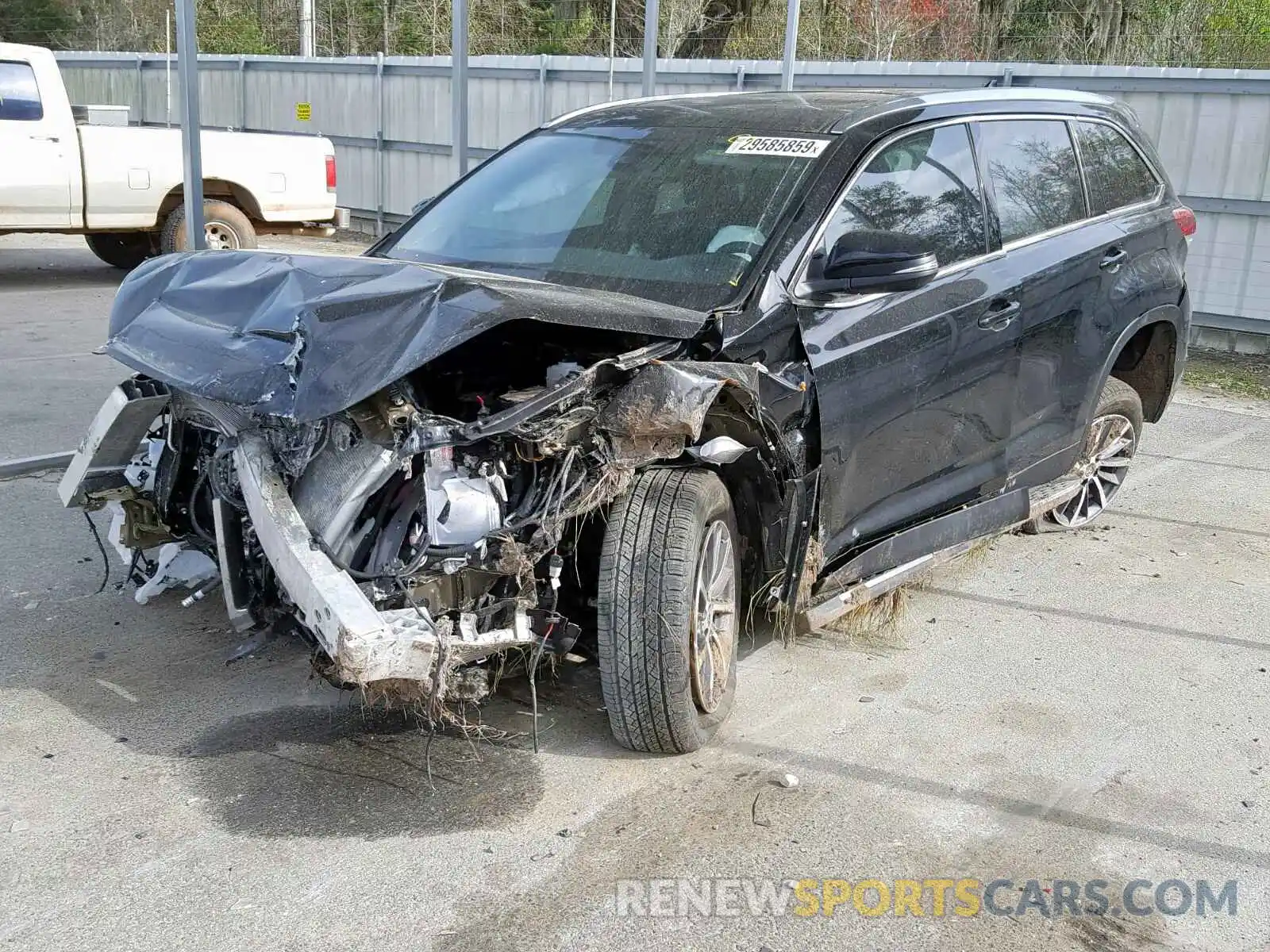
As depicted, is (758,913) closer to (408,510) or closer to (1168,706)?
(408,510)

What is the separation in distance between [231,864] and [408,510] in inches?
39.8

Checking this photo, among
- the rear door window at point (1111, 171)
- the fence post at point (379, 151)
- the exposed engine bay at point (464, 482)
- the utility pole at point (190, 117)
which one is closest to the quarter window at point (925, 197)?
the exposed engine bay at point (464, 482)

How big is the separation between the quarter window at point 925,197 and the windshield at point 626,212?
21 centimetres

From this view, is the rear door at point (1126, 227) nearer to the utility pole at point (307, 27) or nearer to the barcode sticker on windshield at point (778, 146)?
the barcode sticker on windshield at point (778, 146)

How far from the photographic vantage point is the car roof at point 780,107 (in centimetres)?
471

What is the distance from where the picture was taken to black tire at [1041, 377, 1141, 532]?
20.0 ft

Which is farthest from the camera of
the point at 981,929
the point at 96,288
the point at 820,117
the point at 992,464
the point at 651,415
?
the point at 96,288

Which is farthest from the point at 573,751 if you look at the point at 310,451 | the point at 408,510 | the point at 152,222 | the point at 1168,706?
the point at 152,222

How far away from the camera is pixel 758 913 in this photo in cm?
A: 312

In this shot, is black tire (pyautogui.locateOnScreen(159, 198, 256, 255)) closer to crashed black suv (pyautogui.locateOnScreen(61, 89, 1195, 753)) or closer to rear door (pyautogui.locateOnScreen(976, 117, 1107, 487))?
crashed black suv (pyautogui.locateOnScreen(61, 89, 1195, 753))

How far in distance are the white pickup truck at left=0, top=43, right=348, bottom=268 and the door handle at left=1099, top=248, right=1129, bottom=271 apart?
888 centimetres

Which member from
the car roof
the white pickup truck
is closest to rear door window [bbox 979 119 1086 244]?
the car roof

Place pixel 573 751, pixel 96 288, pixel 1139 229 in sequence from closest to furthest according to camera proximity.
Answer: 1. pixel 573 751
2. pixel 1139 229
3. pixel 96 288

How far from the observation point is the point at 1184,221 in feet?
20.6
